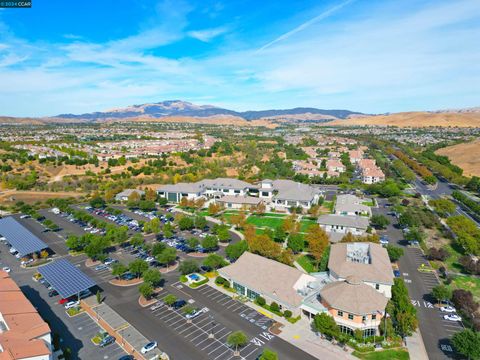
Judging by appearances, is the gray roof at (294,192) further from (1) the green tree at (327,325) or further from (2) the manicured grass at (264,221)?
(1) the green tree at (327,325)

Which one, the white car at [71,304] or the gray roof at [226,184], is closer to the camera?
the white car at [71,304]

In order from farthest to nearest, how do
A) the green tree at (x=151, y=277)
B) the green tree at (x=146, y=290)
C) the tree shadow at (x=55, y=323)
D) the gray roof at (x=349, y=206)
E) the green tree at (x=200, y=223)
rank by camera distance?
the gray roof at (x=349, y=206)
the green tree at (x=200, y=223)
the green tree at (x=151, y=277)
the green tree at (x=146, y=290)
the tree shadow at (x=55, y=323)

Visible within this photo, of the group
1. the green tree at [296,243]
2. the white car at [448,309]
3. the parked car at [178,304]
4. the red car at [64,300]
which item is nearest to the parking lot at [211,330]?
the parked car at [178,304]

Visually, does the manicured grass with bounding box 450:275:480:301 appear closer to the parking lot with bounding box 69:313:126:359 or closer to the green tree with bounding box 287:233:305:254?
the green tree with bounding box 287:233:305:254

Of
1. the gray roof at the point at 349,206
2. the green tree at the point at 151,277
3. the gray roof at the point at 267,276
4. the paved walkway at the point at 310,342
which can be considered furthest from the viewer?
the gray roof at the point at 349,206

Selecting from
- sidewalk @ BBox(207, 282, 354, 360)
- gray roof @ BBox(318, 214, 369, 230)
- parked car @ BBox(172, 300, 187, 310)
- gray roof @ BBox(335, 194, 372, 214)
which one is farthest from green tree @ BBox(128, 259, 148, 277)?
gray roof @ BBox(335, 194, 372, 214)

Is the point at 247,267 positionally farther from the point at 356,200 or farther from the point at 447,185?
the point at 447,185

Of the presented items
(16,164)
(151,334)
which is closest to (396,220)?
(151,334)

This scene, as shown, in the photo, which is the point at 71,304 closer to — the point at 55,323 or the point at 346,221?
the point at 55,323
